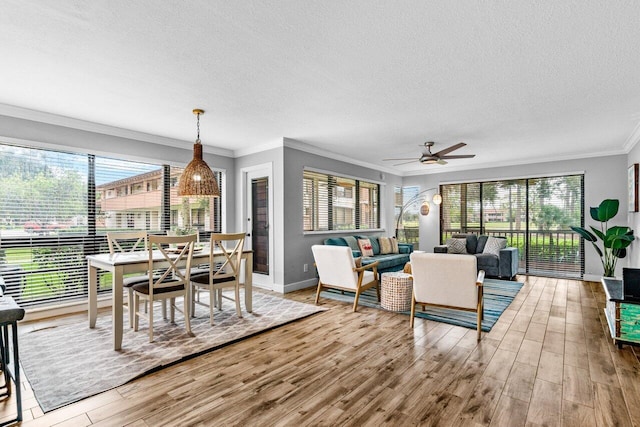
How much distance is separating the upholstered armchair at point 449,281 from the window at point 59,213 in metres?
3.99

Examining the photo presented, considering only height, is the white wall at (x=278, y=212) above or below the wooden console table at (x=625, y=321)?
above

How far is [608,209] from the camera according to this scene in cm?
541

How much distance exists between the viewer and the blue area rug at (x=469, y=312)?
3711 millimetres

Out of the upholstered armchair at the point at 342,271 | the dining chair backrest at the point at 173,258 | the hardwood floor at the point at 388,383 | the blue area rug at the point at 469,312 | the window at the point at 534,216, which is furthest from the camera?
the window at the point at 534,216

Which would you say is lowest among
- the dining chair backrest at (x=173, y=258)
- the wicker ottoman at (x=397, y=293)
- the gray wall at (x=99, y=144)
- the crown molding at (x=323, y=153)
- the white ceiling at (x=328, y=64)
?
the wicker ottoman at (x=397, y=293)

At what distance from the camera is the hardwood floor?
196 centimetres

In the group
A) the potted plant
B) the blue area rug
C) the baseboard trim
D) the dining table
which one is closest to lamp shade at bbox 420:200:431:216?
the blue area rug

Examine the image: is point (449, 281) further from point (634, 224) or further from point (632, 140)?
point (632, 140)

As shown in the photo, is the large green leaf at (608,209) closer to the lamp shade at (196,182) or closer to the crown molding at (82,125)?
the lamp shade at (196,182)

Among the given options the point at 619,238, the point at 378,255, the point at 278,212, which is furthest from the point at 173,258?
the point at 619,238

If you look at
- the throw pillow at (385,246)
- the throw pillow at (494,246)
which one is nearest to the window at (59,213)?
the throw pillow at (385,246)

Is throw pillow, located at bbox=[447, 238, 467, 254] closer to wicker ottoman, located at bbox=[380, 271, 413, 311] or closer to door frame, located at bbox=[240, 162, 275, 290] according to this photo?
wicker ottoman, located at bbox=[380, 271, 413, 311]

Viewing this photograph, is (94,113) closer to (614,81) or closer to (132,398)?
(132,398)

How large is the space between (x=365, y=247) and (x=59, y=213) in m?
4.81
